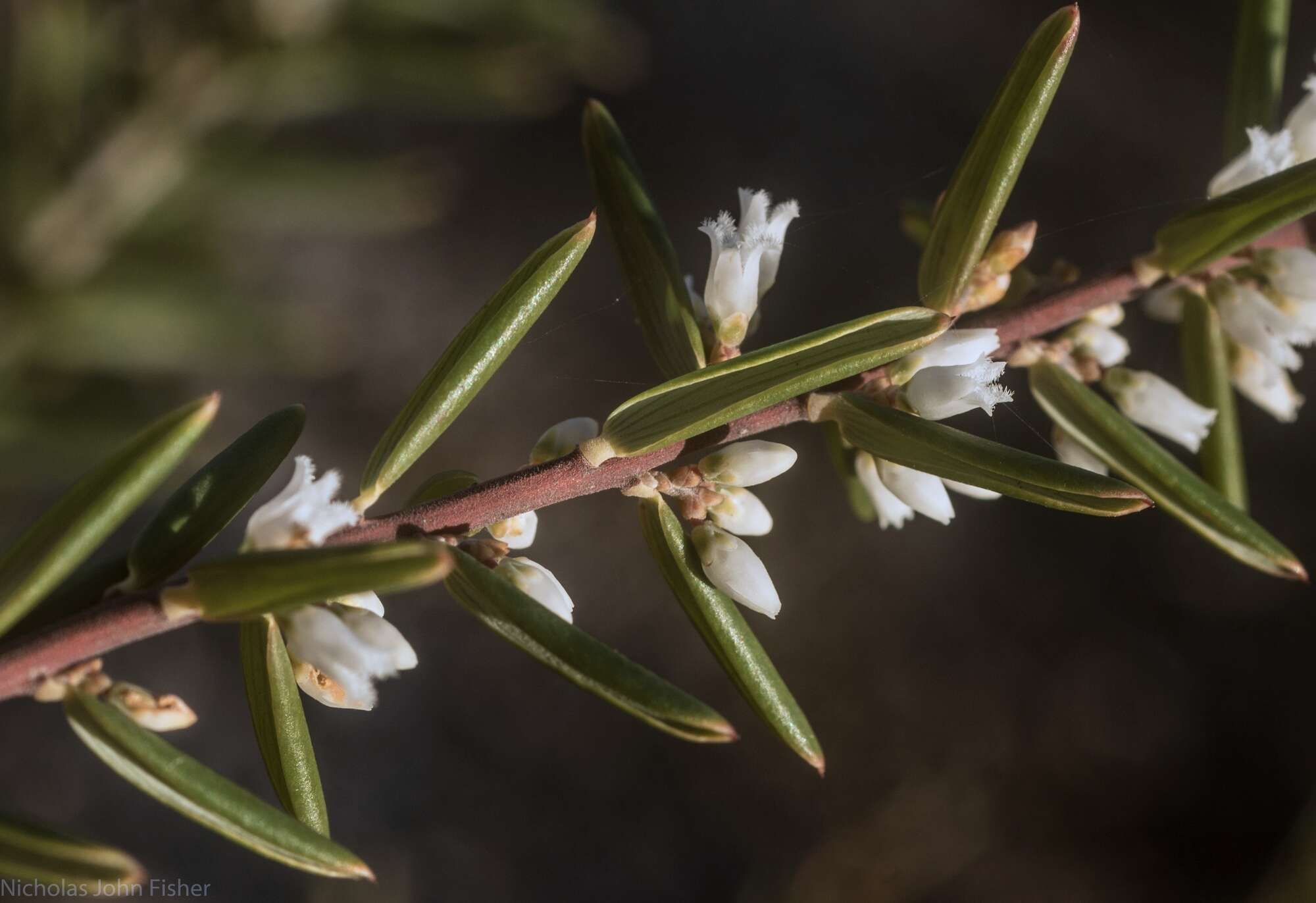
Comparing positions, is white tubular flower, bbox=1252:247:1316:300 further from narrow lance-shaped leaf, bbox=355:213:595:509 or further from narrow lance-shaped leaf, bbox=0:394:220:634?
narrow lance-shaped leaf, bbox=0:394:220:634

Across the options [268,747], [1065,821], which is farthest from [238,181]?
[1065,821]

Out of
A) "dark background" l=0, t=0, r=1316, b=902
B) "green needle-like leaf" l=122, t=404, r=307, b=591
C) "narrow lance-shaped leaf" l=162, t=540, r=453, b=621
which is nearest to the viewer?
"narrow lance-shaped leaf" l=162, t=540, r=453, b=621

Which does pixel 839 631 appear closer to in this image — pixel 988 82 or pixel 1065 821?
pixel 1065 821

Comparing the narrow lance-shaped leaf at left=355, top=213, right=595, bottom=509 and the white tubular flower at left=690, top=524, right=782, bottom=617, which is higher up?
the narrow lance-shaped leaf at left=355, top=213, right=595, bottom=509

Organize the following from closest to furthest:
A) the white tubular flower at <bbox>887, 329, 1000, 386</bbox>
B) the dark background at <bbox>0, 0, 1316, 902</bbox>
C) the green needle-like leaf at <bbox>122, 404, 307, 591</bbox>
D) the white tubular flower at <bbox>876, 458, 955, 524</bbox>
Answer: the green needle-like leaf at <bbox>122, 404, 307, 591</bbox>, the white tubular flower at <bbox>887, 329, 1000, 386</bbox>, the white tubular flower at <bbox>876, 458, 955, 524</bbox>, the dark background at <bbox>0, 0, 1316, 902</bbox>

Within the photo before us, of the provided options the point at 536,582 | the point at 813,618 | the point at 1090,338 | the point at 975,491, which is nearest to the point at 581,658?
the point at 536,582

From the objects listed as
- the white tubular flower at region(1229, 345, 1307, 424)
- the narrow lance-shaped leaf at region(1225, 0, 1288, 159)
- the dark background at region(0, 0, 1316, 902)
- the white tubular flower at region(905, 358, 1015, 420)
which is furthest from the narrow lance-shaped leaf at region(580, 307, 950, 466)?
the dark background at region(0, 0, 1316, 902)
